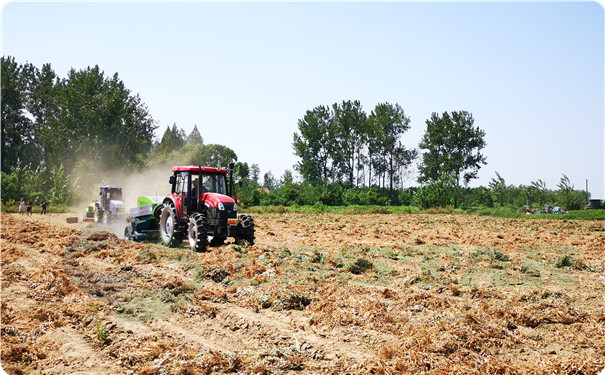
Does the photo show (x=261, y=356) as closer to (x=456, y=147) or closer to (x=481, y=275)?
(x=481, y=275)

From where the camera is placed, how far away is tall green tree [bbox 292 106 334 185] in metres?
66.8

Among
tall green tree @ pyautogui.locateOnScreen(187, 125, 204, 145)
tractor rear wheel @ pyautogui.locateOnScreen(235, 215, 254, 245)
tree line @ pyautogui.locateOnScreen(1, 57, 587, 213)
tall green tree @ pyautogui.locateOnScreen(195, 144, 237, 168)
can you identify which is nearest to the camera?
tractor rear wheel @ pyautogui.locateOnScreen(235, 215, 254, 245)

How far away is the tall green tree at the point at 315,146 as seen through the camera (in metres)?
66.8

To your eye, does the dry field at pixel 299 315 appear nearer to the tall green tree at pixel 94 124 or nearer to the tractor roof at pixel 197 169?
the tractor roof at pixel 197 169

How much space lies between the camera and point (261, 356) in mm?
5727

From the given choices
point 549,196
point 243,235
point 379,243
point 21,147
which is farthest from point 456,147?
point 21,147

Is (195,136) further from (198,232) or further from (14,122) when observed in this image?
(198,232)

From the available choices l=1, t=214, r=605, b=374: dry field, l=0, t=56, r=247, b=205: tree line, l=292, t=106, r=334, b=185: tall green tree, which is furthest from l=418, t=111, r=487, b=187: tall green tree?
l=1, t=214, r=605, b=374: dry field

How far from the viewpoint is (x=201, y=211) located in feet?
46.5

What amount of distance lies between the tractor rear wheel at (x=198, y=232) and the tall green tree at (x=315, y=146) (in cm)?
5323

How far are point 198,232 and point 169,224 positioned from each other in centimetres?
246

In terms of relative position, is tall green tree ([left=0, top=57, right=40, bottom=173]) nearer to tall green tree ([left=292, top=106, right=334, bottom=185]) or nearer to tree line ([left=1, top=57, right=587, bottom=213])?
tree line ([left=1, top=57, right=587, bottom=213])

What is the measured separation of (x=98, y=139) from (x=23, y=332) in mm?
62185

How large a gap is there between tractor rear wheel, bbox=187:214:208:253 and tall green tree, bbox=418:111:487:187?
5307 cm
